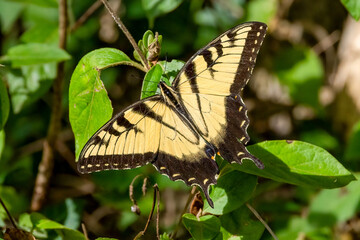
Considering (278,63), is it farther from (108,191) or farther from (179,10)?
(108,191)

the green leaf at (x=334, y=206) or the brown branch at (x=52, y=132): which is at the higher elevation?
the brown branch at (x=52, y=132)

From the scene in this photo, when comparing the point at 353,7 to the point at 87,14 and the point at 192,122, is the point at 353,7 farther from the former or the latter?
the point at 87,14

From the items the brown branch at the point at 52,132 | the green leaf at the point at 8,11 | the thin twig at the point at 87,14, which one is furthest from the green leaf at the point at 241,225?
the green leaf at the point at 8,11

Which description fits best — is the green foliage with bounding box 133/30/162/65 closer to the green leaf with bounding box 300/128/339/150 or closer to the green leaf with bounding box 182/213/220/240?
the green leaf with bounding box 182/213/220/240

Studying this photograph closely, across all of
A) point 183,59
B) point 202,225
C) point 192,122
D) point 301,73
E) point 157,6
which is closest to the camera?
point 202,225

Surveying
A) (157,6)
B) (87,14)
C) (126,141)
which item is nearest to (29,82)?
(87,14)

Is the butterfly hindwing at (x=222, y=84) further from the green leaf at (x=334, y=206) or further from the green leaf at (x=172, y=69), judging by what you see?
the green leaf at (x=334, y=206)
